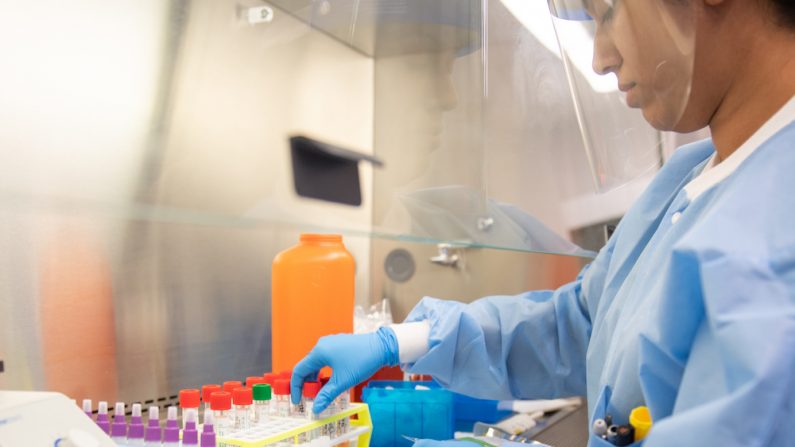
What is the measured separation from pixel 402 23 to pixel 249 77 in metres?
0.31

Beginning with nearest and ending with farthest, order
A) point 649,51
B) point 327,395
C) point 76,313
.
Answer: point 649,51 < point 327,395 < point 76,313

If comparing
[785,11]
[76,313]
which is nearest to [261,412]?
[76,313]

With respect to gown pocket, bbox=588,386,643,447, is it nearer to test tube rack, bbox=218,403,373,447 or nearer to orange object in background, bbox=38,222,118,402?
test tube rack, bbox=218,403,373,447

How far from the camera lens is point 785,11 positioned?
3.16ft

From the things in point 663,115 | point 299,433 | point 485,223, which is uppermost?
point 663,115

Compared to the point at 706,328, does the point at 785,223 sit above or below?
above

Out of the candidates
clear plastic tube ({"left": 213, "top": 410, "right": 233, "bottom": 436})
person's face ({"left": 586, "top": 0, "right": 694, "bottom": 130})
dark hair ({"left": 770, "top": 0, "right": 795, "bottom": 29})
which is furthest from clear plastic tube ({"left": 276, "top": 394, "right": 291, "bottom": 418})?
dark hair ({"left": 770, "top": 0, "right": 795, "bottom": 29})

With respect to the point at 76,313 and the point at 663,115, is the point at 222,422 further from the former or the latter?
the point at 663,115

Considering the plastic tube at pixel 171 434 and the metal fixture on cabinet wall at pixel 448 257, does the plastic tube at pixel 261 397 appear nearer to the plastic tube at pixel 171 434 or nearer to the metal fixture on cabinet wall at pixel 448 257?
the plastic tube at pixel 171 434

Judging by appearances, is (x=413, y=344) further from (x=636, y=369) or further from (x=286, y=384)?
(x=636, y=369)

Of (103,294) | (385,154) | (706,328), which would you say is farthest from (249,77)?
(706,328)

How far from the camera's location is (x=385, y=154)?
1.41 meters

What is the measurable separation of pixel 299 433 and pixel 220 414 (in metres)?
0.13

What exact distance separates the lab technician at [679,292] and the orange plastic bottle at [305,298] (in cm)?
23
